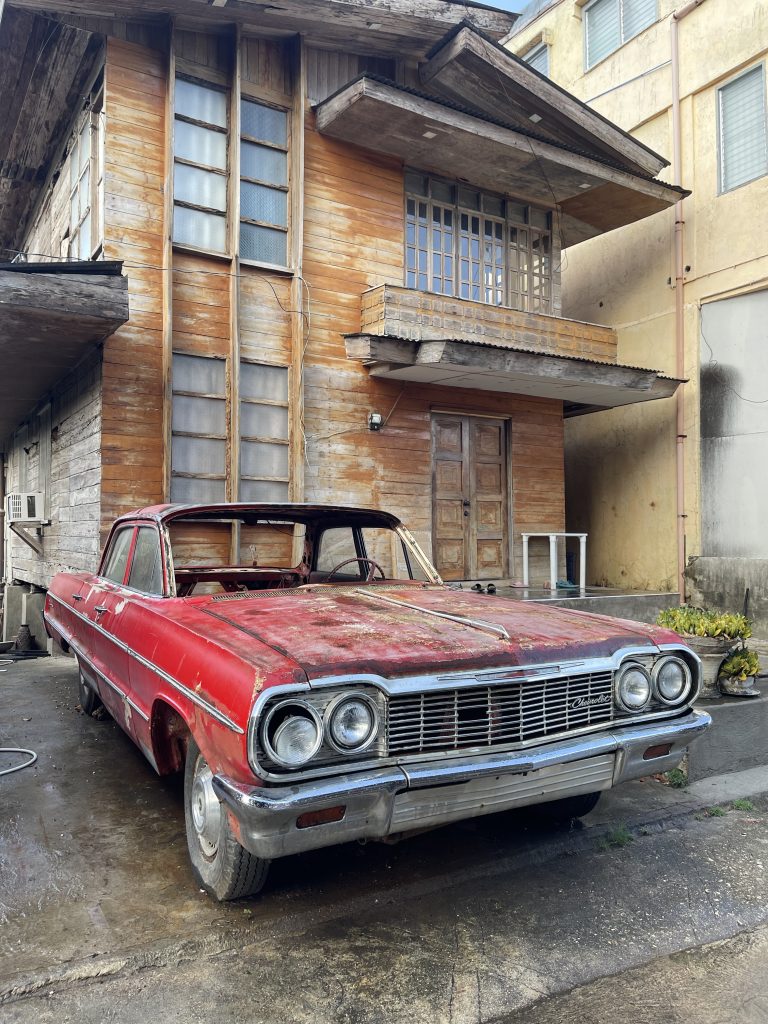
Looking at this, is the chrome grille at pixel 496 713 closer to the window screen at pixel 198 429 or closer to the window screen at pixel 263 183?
the window screen at pixel 198 429

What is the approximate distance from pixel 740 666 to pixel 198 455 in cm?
596

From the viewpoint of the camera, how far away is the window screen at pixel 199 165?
27.8ft

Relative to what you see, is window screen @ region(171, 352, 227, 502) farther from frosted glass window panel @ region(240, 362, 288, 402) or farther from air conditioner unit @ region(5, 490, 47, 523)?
air conditioner unit @ region(5, 490, 47, 523)

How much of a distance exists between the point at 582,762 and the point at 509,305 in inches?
362

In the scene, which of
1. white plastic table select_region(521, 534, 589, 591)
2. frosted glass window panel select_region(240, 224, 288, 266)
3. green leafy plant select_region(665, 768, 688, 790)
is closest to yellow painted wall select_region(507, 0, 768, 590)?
white plastic table select_region(521, 534, 589, 591)

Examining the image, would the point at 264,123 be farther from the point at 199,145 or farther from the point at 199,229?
the point at 199,229

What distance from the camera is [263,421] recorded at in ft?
29.3

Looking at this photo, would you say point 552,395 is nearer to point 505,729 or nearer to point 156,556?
point 156,556

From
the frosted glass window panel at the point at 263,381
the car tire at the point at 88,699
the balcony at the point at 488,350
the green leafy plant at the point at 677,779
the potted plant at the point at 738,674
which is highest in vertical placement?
the balcony at the point at 488,350

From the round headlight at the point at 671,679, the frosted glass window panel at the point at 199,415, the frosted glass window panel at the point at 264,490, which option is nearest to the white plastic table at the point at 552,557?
the frosted glass window panel at the point at 264,490

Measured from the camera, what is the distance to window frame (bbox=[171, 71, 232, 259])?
27.7 ft

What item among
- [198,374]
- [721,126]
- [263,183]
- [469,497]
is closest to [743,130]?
[721,126]

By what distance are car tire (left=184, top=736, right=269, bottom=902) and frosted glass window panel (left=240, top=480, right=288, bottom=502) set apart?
5772mm

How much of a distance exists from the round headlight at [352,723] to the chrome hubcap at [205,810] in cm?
66
